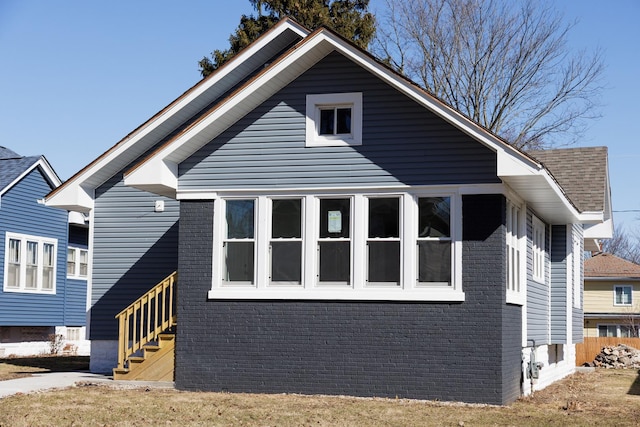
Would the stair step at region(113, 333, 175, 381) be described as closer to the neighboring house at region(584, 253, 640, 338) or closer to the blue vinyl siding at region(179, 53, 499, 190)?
the blue vinyl siding at region(179, 53, 499, 190)

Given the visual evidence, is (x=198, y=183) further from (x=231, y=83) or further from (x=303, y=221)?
(x=231, y=83)

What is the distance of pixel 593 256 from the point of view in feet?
194

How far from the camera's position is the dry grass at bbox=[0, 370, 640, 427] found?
12211mm

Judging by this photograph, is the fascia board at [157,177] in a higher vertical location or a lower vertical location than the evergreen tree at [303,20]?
lower

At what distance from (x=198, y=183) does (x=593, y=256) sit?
157ft

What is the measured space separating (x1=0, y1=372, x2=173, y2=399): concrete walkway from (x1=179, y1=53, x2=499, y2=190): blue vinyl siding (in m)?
3.66

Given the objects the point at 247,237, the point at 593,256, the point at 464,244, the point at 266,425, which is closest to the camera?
the point at 266,425

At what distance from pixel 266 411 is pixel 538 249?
880 centimetres

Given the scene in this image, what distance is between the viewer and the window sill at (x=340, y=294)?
1478 centimetres

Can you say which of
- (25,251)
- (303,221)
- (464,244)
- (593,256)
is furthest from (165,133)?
(593,256)

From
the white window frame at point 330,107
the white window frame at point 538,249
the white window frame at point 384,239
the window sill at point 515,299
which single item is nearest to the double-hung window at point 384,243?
the white window frame at point 384,239

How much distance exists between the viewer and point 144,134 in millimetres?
19500

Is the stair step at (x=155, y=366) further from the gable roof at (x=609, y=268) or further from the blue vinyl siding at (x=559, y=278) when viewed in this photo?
the gable roof at (x=609, y=268)

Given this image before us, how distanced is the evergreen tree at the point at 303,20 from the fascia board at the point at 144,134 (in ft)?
43.7
